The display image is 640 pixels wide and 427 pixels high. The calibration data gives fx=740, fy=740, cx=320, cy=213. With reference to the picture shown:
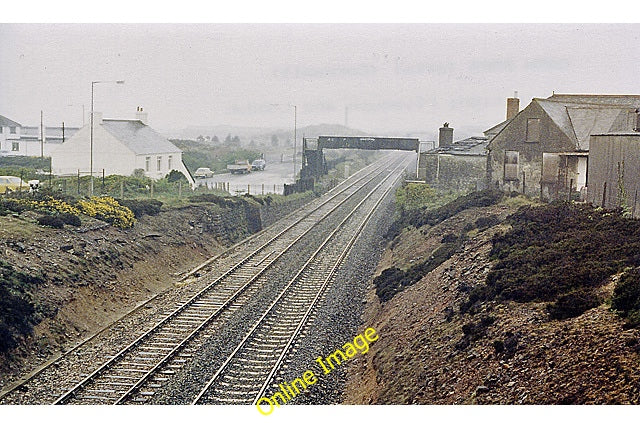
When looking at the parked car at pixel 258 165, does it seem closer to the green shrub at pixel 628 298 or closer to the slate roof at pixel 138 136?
the slate roof at pixel 138 136

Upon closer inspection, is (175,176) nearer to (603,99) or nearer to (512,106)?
(512,106)

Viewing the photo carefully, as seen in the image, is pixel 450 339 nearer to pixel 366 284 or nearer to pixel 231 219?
pixel 366 284

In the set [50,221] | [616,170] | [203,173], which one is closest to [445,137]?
[203,173]

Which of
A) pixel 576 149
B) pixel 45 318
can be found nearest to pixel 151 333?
pixel 45 318

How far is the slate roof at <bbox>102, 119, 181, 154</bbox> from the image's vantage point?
109 ft

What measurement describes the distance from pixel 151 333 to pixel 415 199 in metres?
19.8

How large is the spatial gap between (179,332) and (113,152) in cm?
1968

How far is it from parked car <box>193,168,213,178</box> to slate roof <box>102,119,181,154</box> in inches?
402

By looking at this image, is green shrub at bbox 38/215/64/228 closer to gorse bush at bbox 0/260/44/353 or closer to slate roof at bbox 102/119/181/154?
gorse bush at bbox 0/260/44/353

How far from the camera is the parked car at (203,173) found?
47312 mm

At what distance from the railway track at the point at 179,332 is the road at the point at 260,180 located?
13919 mm

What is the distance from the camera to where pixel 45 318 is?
14805mm

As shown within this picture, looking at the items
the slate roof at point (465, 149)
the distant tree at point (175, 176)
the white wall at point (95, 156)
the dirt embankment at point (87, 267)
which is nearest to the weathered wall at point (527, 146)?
the slate roof at point (465, 149)

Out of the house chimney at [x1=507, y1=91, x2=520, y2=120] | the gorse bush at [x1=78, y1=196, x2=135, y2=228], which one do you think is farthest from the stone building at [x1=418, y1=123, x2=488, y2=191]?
the gorse bush at [x1=78, y1=196, x2=135, y2=228]
